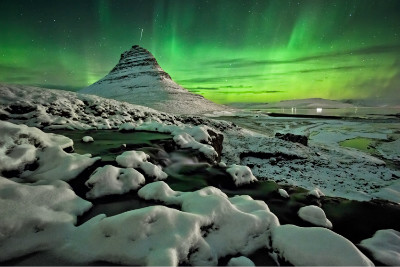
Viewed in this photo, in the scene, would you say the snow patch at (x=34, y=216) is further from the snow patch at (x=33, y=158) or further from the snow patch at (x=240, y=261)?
the snow patch at (x=240, y=261)

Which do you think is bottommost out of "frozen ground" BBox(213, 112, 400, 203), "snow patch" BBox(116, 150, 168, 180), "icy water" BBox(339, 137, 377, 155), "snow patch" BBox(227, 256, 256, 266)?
"frozen ground" BBox(213, 112, 400, 203)

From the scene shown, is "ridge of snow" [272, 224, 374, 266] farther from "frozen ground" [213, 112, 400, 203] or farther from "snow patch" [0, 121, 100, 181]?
"frozen ground" [213, 112, 400, 203]

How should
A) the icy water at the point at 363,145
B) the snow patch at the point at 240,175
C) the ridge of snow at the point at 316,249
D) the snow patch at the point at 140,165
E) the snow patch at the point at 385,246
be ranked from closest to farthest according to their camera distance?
the ridge of snow at the point at 316,249 < the snow patch at the point at 385,246 < the snow patch at the point at 140,165 < the snow patch at the point at 240,175 < the icy water at the point at 363,145

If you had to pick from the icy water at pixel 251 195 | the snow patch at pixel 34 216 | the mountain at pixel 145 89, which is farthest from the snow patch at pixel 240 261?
the mountain at pixel 145 89

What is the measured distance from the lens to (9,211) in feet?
10.7

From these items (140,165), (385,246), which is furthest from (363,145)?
(140,165)

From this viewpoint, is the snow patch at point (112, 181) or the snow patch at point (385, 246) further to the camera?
the snow patch at point (112, 181)

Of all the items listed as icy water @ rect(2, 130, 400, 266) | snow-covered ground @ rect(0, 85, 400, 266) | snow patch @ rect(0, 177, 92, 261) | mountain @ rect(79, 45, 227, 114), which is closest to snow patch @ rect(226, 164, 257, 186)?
snow-covered ground @ rect(0, 85, 400, 266)

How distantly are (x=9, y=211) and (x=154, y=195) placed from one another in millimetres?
2338

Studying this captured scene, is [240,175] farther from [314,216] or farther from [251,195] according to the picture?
[314,216]

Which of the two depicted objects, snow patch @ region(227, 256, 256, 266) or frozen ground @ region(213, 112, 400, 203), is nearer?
snow patch @ region(227, 256, 256, 266)

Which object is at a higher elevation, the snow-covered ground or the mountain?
the mountain

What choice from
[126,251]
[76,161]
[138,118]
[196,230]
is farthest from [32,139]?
[138,118]

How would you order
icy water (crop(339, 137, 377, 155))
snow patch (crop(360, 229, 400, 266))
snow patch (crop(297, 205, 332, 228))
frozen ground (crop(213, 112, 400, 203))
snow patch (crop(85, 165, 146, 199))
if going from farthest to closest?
icy water (crop(339, 137, 377, 155)) < frozen ground (crop(213, 112, 400, 203)) < snow patch (crop(85, 165, 146, 199)) < snow patch (crop(297, 205, 332, 228)) < snow patch (crop(360, 229, 400, 266))
